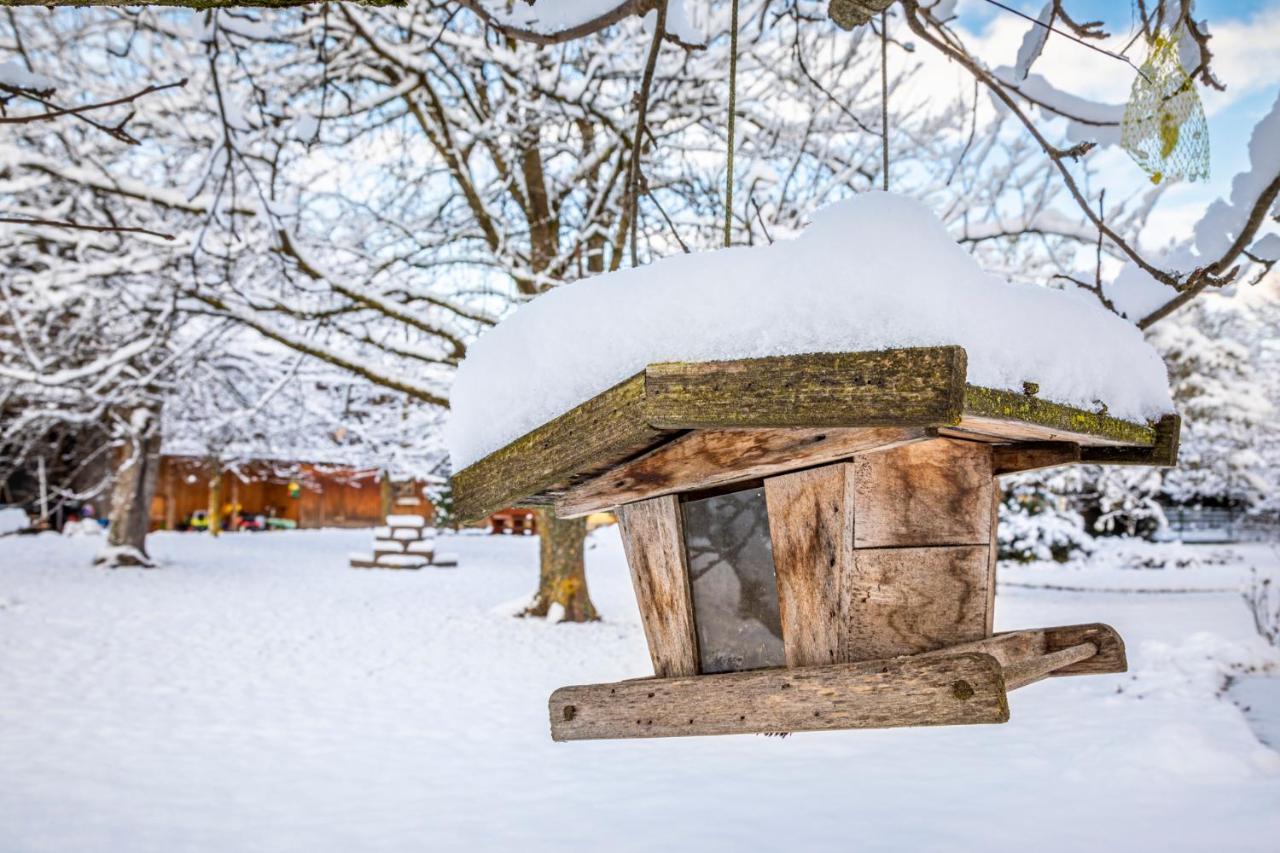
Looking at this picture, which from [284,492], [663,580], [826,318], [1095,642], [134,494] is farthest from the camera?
[284,492]

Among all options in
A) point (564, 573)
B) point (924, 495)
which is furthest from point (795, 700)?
point (564, 573)

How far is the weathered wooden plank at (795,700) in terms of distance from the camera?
1.22 meters

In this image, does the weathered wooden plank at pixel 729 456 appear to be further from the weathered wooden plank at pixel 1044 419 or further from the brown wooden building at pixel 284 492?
the brown wooden building at pixel 284 492

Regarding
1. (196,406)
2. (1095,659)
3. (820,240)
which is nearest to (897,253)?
(820,240)

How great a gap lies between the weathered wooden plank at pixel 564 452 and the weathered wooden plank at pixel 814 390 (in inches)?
1.8

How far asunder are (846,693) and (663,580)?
0.46 metres

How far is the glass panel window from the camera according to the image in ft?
5.08

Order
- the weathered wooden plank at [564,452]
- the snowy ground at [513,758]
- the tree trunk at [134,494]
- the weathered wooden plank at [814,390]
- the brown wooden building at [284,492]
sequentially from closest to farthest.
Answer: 1. the weathered wooden plank at [814,390]
2. the weathered wooden plank at [564,452]
3. the snowy ground at [513,758]
4. the tree trunk at [134,494]
5. the brown wooden building at [284,492]

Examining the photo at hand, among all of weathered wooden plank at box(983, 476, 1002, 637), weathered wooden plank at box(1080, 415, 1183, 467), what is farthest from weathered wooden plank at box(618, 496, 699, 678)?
weathered wooden plank at box(1080, 415, 1183, 467)

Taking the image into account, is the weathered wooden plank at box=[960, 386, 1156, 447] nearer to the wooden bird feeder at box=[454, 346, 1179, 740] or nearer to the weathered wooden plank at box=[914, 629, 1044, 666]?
the wooden bird feeder at box=[454, 346, 1179, 740]

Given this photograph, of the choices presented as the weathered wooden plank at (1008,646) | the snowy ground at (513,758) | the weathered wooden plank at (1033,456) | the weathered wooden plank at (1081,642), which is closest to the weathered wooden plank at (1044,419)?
the weathered wooden plank at (1033,456)

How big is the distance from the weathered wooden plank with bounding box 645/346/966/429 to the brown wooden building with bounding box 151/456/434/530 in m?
22.2

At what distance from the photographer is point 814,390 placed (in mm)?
1028

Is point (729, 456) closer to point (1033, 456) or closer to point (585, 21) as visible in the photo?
point (1033, 456)
